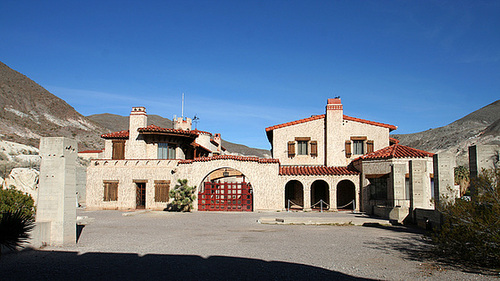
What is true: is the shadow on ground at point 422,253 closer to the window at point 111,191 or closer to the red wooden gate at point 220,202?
the red wooden gate at point 220,202

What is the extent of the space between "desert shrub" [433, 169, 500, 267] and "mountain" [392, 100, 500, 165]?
169 feet

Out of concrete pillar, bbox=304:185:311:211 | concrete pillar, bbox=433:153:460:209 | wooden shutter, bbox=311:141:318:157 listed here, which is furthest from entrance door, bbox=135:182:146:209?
concrete pillar, bbox=433:153:460:209

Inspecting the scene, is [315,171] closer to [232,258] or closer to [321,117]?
[321,117]

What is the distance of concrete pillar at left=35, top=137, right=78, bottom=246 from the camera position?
11.2m

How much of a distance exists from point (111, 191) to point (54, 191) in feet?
60.0

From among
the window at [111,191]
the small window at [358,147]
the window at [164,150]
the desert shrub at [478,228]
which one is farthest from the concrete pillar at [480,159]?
the window at [111,191]

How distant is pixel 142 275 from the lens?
321 inches

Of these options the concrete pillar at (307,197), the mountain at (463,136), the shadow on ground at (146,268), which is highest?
the mountain at (463,136)

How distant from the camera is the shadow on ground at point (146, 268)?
8023 millimetres

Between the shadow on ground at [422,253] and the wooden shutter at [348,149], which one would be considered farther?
the wooden shutter at [348,149]

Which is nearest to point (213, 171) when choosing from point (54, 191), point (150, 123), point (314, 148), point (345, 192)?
point (314, 148)

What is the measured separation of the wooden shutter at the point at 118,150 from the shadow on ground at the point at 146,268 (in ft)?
65.3

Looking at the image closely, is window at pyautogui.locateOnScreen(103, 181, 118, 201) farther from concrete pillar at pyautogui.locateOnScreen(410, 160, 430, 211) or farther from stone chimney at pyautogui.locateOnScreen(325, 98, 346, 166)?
concrete pillar at pyautogui.locateOnScreen(410, 160, 430, 211)

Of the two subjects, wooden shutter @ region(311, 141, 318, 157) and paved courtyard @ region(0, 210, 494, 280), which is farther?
wooden shutter @ region(311, 141, 318, 157)
